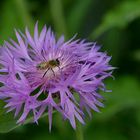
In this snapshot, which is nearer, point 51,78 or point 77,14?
point 51,78

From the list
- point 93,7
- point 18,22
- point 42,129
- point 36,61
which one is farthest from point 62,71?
point 93,7

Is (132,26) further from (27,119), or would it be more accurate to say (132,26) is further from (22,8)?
(27,119)

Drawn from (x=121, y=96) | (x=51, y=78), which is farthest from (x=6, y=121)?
(x=121, y=96)

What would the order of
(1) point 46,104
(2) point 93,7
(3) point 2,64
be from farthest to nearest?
1. (2) point 93,7
2. (3) point 2,64
3. (1) point 46,104

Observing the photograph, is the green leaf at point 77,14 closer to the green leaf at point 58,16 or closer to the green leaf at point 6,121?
the green leaf at point 58,16

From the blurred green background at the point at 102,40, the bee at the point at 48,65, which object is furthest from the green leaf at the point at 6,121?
the blurred green background at the point at 102,40

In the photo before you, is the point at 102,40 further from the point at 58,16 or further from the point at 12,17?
the point at 12,17

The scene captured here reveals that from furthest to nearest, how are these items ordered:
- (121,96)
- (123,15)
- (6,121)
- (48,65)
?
1. (121,96)
2. (123,15)
3. (48,65)
4. (6,121)
